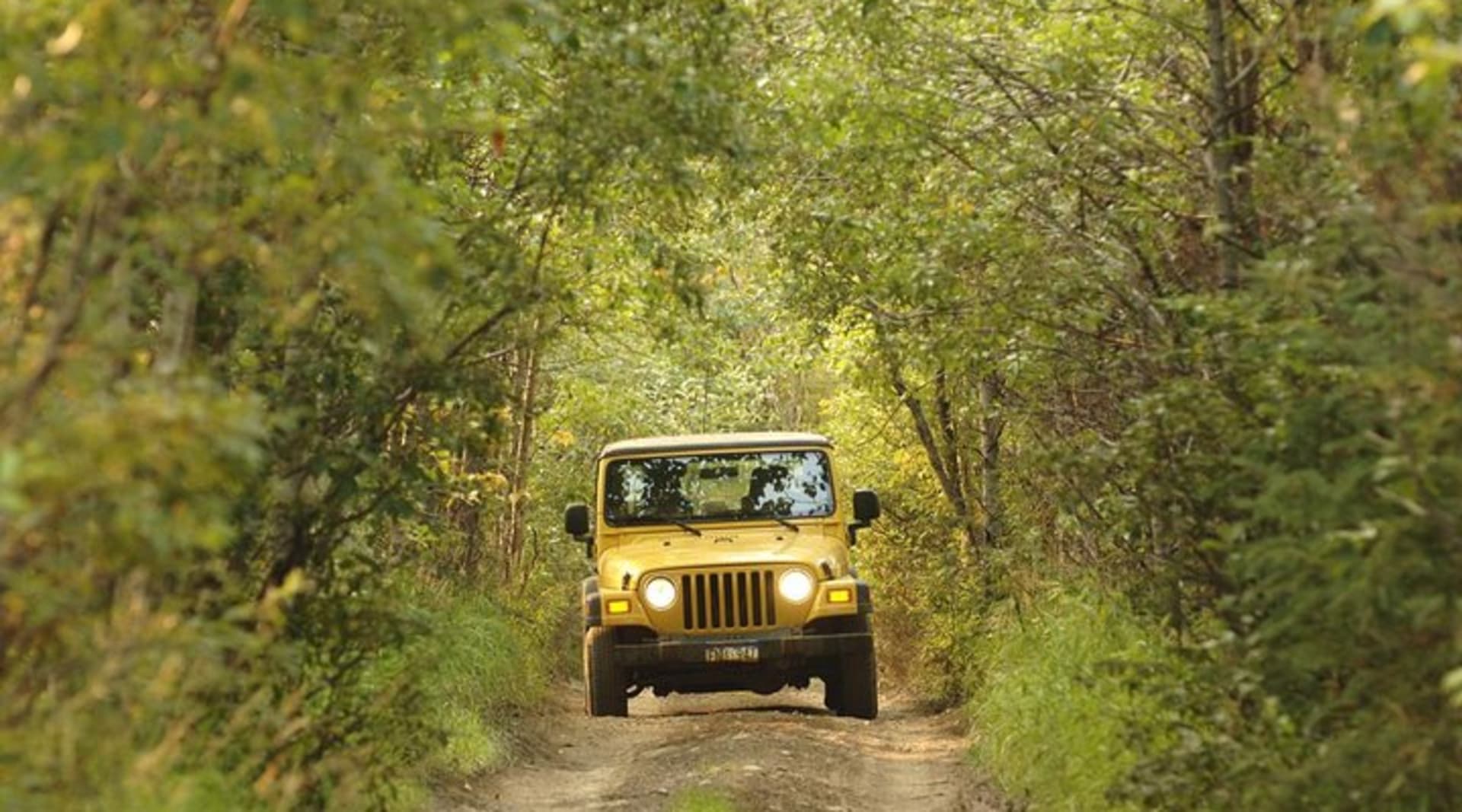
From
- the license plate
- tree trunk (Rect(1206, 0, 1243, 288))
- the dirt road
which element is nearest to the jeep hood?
the license plate

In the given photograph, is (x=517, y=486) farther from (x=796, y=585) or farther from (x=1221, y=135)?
(x=1221, y=135)

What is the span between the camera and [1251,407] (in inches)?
287

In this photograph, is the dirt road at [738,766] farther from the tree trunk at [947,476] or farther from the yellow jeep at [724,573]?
the tree trunk at [947,476]

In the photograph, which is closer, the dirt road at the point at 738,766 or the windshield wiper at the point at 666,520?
the dirt road at the point at 738,766

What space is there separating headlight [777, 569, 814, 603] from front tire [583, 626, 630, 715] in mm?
1188

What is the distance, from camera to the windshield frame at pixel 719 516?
14.8m

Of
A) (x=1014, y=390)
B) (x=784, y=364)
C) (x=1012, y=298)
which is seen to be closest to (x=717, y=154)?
(x=1012, y=298)

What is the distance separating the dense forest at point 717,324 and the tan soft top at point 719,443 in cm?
85

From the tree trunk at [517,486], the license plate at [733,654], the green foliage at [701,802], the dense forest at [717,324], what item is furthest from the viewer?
the tree trunk at [517,486]

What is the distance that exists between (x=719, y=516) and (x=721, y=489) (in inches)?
7.7

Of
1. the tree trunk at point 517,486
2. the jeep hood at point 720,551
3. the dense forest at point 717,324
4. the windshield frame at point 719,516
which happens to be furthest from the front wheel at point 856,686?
the tree trunk at point 517,486

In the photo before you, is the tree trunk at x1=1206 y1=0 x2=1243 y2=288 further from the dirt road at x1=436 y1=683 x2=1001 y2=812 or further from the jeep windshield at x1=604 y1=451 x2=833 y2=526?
the jeep windshield at x1=604 y1=451 x2=833 y2=526

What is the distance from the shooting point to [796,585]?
13883 millimetres

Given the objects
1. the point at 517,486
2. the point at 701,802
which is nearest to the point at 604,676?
the point at 701,802
